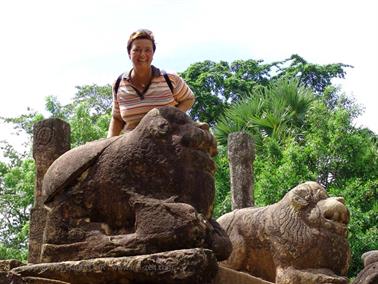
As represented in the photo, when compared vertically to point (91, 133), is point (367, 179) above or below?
below

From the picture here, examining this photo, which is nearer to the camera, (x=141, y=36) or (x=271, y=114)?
(x=141, y=36)

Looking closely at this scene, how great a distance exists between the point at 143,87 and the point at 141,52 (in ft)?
0.80

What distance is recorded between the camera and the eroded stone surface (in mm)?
3609

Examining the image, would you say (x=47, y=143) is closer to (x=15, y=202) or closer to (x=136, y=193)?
(x=136, y=193)

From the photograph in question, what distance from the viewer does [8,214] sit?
771 inches

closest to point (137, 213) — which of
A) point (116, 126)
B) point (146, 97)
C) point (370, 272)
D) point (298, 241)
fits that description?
point (146, 97)

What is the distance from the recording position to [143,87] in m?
4.66

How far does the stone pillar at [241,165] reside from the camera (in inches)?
426

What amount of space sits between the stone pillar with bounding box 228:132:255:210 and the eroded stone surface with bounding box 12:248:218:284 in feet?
23.1

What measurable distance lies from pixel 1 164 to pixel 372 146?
432 inches

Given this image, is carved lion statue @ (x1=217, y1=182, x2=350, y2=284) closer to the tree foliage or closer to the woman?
the woman

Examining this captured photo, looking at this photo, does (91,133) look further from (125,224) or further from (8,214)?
(125,224)

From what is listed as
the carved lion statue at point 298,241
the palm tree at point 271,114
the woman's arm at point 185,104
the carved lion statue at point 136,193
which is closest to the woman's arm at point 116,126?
the woman's arm at point 185,104

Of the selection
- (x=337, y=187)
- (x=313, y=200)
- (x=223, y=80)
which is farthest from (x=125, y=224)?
(x=223, y=80)
